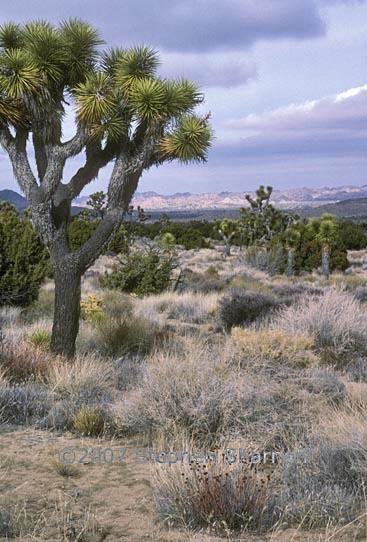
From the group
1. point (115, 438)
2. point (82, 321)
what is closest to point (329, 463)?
point (115, 438)

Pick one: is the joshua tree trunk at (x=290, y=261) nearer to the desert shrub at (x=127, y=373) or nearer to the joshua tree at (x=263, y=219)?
the joshua tree at (x=263, y=219)

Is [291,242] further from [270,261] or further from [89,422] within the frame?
[89,422]

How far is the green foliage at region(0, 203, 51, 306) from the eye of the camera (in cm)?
1532

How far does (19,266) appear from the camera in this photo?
50.5 feet

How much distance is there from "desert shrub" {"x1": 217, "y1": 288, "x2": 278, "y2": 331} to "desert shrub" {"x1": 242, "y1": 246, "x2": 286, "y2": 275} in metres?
17.3

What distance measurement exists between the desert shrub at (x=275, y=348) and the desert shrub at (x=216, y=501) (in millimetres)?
3989

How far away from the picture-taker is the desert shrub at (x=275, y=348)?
8461mm

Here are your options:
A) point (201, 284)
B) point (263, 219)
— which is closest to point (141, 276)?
point (201, 284)

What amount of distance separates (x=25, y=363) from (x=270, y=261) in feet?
80.0

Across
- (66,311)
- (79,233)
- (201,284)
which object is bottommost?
(201,284)

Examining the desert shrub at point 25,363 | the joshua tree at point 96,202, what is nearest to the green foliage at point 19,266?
the desert shrub at point 25,363

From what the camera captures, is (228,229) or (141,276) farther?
(228,229)

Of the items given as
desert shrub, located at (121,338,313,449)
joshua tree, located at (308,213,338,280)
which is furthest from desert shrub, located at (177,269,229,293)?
desert shrub, located at (121,338,313,449)

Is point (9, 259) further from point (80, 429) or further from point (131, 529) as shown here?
point (131, 529)
